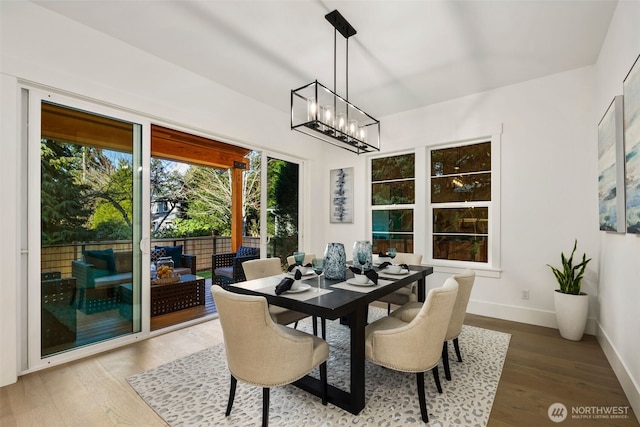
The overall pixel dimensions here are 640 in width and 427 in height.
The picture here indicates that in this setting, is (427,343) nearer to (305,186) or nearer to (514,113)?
(514,113)

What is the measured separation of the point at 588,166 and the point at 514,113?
38.8 inches

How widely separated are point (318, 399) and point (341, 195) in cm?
352

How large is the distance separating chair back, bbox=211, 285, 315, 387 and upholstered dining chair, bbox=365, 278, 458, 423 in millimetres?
490

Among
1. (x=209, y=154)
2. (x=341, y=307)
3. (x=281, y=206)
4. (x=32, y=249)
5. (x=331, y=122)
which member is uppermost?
(x=209, y=154)

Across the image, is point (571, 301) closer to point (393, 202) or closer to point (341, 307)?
point (393, 202)

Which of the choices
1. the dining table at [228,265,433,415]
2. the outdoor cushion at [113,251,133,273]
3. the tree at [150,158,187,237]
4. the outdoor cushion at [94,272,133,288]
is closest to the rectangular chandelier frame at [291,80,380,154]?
the dining table at [228,265,433,415]

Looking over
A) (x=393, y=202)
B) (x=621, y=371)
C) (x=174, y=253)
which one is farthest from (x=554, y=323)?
(x=174, y=253)

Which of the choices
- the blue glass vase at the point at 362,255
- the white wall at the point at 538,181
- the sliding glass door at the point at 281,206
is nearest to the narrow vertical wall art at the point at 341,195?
the sliding glass door at the point at 281,206

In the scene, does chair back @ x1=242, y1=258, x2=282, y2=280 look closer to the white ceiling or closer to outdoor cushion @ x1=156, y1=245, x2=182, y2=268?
the white ceiling

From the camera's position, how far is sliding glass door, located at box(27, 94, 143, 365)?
2355 mm

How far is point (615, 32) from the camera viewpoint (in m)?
2.35

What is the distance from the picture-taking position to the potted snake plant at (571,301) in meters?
2.88

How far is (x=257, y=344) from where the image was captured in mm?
1553

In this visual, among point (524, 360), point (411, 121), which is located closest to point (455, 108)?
point (411, 121)
